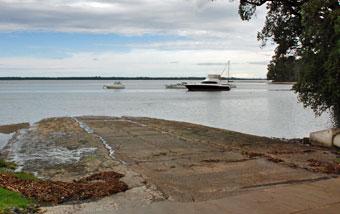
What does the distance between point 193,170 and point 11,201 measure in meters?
4.59

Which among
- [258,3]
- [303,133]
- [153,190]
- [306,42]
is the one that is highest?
[258,3]

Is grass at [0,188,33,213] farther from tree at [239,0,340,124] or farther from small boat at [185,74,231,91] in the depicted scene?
small boat at [185,74,231,91]

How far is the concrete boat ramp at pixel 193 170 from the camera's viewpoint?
26.5 feet

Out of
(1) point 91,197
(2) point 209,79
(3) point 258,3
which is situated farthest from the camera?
(2) point 209,79

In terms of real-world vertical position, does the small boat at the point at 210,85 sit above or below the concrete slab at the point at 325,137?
below

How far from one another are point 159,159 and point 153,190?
415 centimetres

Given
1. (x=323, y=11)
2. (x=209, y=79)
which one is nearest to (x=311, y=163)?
(x=323, y=11)

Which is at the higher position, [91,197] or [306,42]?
[306,42]

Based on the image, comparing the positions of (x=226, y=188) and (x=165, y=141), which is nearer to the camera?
(x=226, y=188)

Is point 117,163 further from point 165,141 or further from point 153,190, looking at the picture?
point 165,141

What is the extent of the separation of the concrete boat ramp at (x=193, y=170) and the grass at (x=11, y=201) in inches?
17.6

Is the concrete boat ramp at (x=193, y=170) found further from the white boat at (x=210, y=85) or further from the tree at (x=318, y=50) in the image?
the white boat at (x=210, y=85)

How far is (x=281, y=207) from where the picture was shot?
7.74 metres

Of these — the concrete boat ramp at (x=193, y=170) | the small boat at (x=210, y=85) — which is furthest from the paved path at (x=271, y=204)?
the small boat at (x=210, y=85)
